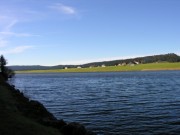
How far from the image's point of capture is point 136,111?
33.3 meters

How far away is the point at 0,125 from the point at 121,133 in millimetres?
9234

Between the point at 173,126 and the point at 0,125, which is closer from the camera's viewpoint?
the point at 0,125

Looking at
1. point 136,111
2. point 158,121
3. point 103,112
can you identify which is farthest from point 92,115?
point 158,121

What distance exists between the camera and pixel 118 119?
28.8m

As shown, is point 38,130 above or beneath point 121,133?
above

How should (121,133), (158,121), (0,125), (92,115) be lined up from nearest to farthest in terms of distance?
(0,125), (121,133), (158,121), (92,115)

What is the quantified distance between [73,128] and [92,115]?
45.3ft

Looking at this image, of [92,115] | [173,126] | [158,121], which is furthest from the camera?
[92,115]

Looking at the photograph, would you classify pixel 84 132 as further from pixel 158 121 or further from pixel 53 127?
pixel 158 121

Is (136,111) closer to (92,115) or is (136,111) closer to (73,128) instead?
(92,115)

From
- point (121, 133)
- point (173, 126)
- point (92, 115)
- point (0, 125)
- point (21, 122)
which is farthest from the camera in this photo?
point (92, 115)

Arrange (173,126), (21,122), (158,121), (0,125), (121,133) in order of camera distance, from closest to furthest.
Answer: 1. (0,125)
2. (21,122)
3. (121,133)
4. (173,126)
5. (158,121)

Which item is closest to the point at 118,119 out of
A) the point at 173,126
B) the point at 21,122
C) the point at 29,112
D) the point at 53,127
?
the point at 173,126

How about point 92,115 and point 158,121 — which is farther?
point 92,115
